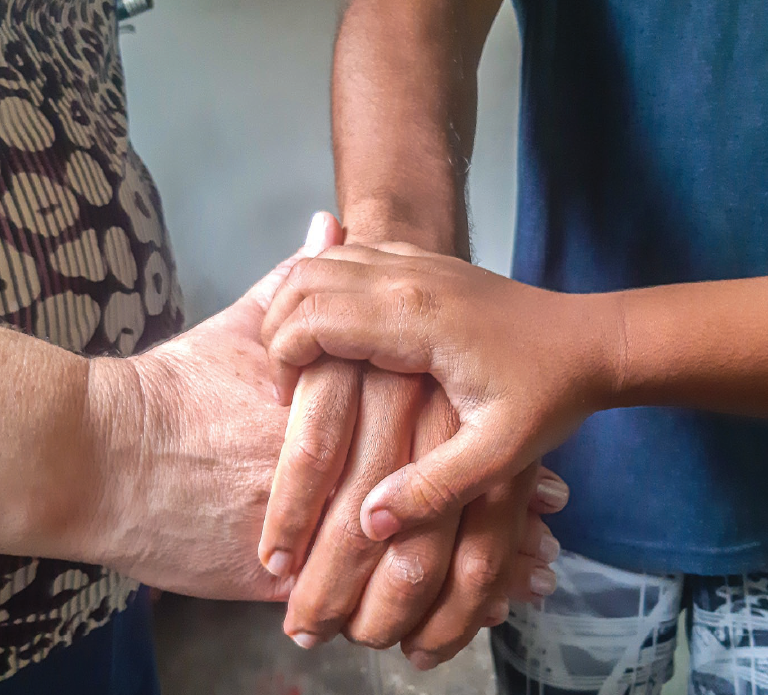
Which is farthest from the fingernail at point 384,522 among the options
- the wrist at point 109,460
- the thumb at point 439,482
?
the wrist at point 109,460

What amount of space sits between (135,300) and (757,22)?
88 cm

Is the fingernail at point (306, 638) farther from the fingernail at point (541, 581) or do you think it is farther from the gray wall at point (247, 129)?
the gray wall at point (247, 129)

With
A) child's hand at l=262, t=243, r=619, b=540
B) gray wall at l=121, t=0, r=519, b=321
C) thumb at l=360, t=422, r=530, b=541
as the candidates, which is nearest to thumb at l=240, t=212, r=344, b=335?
child's hand at l=262, t=243, r=619, b=540

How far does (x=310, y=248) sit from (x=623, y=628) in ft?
2.12

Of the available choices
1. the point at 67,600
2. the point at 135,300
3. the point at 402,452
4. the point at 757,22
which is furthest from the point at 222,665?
the point at 757,22

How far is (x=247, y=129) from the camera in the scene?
49.4 inches

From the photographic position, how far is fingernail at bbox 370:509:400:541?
0.41 meters

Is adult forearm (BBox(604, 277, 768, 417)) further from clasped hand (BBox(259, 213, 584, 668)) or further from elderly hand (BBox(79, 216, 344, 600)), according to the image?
elderly hand (BBox(79, 216, 344, 600))

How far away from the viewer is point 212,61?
1215 mm

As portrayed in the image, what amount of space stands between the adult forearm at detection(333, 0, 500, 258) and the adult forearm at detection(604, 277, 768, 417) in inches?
9.4

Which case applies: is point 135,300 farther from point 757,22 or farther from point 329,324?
point 757,22

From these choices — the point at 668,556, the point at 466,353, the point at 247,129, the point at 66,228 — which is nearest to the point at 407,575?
the point at 466,353

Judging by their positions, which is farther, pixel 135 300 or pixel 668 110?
pixel 135 300

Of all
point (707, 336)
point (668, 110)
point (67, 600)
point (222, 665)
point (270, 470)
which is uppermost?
point (668, 110)
